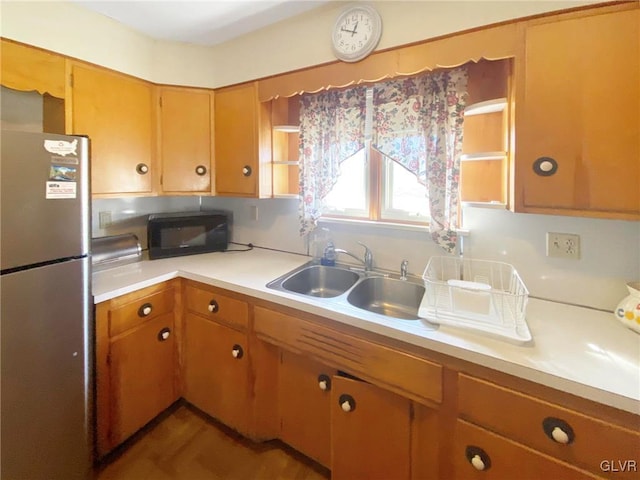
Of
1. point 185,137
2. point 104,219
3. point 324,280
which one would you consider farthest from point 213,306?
point 185,137

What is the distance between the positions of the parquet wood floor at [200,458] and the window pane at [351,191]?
1.38 m

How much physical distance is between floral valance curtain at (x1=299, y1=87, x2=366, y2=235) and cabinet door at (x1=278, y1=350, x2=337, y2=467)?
79cm

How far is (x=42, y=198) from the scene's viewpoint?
1.12 metres

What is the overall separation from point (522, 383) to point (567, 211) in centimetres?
62

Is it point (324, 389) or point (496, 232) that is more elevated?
point (496, 232)

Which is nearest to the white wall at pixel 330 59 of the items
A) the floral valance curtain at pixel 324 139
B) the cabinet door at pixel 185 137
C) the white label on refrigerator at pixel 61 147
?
the cabinet door at pixel 185 137

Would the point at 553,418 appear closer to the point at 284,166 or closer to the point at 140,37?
the point at 284,166

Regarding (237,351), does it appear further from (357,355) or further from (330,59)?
(330,59)

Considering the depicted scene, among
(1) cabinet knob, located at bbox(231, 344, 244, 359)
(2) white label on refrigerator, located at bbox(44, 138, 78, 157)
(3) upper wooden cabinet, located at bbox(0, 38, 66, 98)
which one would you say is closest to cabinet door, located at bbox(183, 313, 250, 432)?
(1) cabinet knob, located at bbox(231, 344, 244, 359)

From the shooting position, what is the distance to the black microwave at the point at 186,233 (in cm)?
197

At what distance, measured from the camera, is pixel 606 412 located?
796 mm

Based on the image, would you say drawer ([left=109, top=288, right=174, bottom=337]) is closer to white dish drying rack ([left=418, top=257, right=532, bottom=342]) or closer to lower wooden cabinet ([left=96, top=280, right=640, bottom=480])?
lower wooden cabinet ([left=96, top=280, right=640, bottom=480])

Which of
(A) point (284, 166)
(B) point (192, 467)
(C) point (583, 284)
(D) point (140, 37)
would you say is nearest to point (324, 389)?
(B) point (192, 467)

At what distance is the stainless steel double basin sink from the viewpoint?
1554 millimetres
